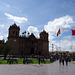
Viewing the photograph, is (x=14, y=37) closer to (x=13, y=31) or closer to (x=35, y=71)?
(x=13, y=31)

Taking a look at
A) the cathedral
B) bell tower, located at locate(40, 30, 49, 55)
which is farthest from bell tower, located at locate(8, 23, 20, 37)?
bell tower, located at locate(40, 30, 49, 55)

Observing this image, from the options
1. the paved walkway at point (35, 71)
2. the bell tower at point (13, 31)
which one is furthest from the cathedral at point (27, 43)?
the paved walkway at point (35, 71)

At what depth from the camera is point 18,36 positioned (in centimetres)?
5925

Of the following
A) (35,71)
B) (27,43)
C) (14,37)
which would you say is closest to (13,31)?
(14,37)

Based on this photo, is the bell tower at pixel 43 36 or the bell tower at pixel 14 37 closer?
the bell tower at pixel 14 37

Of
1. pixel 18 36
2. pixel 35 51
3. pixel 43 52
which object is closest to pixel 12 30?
pixel 18 36

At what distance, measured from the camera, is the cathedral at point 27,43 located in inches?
2252

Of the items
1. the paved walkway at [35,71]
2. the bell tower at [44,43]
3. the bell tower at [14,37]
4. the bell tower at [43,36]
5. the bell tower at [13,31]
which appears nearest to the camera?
the paved walkway at [35,71]

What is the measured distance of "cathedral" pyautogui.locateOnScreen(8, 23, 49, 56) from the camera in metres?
57.2

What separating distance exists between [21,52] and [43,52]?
14263 mm

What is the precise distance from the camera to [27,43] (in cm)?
6356

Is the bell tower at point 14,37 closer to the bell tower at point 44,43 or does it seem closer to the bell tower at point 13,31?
the bell tower at point 13,31

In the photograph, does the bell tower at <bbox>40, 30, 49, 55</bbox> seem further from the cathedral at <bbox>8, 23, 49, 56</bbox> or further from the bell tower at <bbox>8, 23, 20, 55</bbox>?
the bell tower at <bbox>8, 23, 20, 55</bbox>

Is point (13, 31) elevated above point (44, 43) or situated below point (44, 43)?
above
